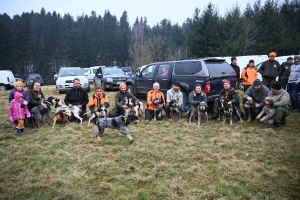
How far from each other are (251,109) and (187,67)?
243 cm

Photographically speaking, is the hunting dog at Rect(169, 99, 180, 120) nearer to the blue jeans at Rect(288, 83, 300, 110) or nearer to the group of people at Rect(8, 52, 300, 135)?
the group of people at Rect(8, 52, 300, 135)

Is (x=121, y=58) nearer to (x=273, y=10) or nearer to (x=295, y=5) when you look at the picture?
(x=273, y=10)

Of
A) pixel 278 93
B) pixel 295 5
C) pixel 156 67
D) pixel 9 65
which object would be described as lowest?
pixel 278 93

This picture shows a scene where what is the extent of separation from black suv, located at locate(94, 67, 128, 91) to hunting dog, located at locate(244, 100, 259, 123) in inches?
338

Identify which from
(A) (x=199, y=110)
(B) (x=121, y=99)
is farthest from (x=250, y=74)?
(B) (x=121, y=99)

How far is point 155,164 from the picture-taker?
3650 mm

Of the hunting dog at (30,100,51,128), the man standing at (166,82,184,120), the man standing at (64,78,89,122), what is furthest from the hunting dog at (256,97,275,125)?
the hunting dog at (30,100,51,128)

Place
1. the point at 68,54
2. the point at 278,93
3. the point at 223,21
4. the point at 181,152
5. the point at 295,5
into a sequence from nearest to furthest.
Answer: the point at 181,152 < the point at 278,93 < the point at 223,21 < the point at 295,5 < the point at 68,54

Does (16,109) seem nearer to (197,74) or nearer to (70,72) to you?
(197,74)

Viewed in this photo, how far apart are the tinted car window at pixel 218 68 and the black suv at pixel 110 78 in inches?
295

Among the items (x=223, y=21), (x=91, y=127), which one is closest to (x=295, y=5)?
(x=223, y=21)

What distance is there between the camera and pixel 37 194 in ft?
9.45

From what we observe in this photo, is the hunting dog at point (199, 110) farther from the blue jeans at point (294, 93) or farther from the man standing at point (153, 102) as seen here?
the blue jeans at point (294, 93)

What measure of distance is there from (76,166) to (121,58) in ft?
156
